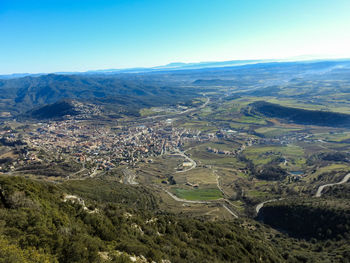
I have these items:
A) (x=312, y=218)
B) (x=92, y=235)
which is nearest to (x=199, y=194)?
(x=312, y=218)

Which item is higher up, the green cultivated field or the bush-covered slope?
the bush-covered slope

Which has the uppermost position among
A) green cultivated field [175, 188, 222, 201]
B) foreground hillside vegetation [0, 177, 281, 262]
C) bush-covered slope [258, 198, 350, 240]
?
foreground hillside vegetation [0, 177, 281, 262]

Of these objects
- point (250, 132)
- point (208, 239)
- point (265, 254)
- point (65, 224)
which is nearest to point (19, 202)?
point (65, 224)

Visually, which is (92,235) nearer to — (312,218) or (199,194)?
(312,218)

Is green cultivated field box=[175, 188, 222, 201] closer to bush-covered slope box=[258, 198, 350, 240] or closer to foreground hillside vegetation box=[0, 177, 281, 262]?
bush-covered slope box=[258, 198, 350, 240]

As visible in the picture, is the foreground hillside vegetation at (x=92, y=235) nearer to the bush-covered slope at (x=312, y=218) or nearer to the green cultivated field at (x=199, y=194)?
the bush-covered slope at (x=312, y=218)

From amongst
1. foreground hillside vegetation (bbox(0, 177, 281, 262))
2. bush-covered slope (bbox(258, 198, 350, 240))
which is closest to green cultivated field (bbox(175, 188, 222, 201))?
bush-covered slope (bbox(258, 198, 350, 240))

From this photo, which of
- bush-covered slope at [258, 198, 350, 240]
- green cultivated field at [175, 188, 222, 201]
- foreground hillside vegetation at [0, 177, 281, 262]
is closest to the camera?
foreground hillside vegetation at [0, 177, 281, 262]

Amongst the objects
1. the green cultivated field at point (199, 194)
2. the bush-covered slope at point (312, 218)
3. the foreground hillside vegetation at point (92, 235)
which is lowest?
the green cultivated field at point (199, 194)

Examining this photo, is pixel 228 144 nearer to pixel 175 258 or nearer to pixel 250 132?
pixel 250 132

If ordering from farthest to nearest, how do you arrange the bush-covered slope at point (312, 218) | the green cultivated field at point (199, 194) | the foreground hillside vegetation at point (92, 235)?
the green cultivated field at point (199, 194) < the bush-covered slope at point (312, 218) < the foreground hillside vegetation at point (92, 235)

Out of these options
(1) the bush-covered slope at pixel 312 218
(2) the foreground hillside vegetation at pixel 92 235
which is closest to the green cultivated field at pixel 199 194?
(1) the bush-covered slope at pixel 312 218
